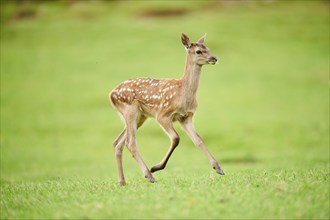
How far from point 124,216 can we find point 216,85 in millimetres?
27813

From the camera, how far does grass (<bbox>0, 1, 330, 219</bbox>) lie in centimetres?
800

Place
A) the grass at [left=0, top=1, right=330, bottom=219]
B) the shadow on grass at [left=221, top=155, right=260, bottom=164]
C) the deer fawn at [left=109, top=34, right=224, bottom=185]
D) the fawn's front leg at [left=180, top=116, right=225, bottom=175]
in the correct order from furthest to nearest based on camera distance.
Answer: the shadow on grass at [left=221, top=155, right=260, bottom=164] → the deer fawn at [left=109, top=34, right=224, bottom=185] → the fawn's front leg at [left=180, top=116, right=225, bottom=175] → the grass at [left=0, top=1, right=330, bottom=219]

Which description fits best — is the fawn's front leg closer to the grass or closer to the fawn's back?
the fawn's back

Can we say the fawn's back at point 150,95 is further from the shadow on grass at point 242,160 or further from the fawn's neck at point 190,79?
the shadow on grass at point 242,160

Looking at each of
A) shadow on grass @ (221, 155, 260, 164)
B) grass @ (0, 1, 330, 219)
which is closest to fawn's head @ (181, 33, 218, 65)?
grass @ (0, 1, 330, 219)

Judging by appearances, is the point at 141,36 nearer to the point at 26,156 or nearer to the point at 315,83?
the point at 315,83

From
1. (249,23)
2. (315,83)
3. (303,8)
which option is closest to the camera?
(315,83)

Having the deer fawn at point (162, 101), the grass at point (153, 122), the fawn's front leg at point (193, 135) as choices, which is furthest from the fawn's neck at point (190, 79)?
the grass at point (153, 122)

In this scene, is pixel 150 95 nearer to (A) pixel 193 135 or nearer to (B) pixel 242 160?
(A) pixel 193 135

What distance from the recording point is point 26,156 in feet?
75.2

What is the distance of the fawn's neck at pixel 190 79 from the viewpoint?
10.2 m

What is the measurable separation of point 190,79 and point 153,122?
755 inches

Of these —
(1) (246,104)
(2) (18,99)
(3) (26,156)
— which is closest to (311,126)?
(1) (246,104)

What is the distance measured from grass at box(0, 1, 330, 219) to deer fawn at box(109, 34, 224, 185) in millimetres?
780
